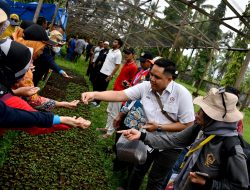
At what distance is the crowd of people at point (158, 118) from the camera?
7.48 feet

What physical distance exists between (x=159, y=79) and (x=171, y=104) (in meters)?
0.34

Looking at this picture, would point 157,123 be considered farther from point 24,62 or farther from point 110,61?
point 110,61

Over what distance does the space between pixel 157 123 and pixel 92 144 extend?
249 cm

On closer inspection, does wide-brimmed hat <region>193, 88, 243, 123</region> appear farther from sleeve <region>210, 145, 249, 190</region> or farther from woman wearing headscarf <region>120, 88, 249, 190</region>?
sleeve <region>210, 145, 249, 190</region>

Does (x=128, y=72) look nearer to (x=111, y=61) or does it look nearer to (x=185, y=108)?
(x=111, y=61)

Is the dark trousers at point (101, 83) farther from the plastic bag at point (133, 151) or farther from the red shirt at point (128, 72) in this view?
the plastic bag at point (133, 151)

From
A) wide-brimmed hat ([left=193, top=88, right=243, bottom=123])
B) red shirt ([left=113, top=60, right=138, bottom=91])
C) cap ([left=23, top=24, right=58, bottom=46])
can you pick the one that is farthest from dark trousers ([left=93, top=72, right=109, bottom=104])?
wide-brimmed hat ([left=193, top=88, right=243, bottom=123])

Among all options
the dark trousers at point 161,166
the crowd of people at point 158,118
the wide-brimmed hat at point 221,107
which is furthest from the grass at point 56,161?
the wide-brimmed hat at point 221,107

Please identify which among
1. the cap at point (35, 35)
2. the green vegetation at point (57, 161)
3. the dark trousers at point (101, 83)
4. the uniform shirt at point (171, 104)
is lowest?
the green vegetation at point (57, 161)

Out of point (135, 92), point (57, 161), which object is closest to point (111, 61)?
point (57, 161)

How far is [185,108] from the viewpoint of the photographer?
12.1ft

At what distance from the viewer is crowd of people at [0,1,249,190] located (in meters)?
2.28

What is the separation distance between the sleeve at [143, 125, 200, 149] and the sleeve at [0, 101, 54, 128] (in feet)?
4.13

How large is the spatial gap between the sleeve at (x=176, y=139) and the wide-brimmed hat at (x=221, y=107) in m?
0.49
